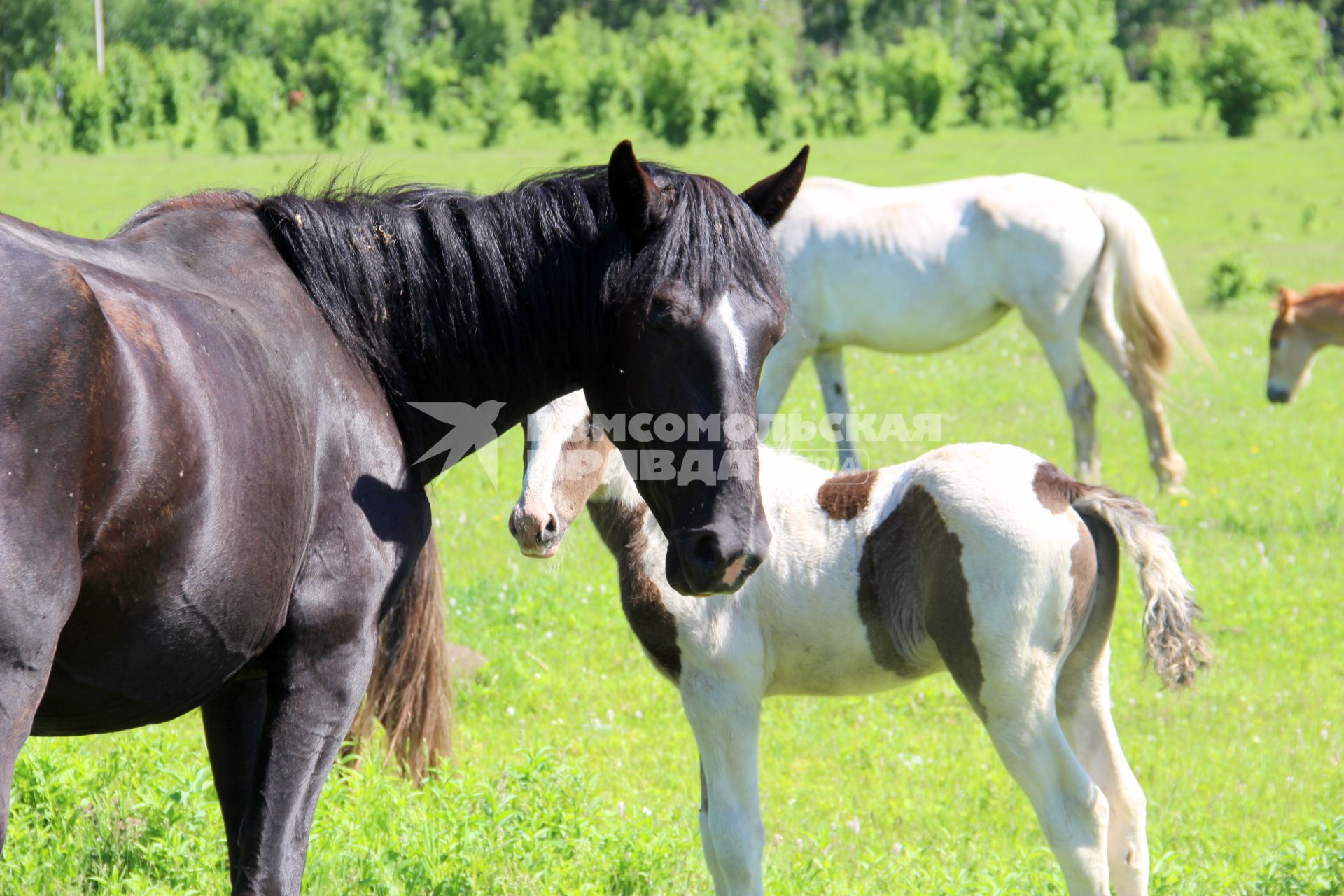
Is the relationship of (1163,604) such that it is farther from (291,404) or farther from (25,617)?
(25,617)

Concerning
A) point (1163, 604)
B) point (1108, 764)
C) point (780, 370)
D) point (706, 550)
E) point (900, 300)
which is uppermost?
point (706, 550)

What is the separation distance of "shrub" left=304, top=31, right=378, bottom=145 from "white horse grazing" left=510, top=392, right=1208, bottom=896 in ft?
116

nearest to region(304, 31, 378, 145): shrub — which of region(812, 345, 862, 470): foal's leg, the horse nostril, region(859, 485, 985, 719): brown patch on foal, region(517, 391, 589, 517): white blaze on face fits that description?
region(812, 345, 862, 470): foal's leg

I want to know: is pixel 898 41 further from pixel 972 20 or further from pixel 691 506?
pixel 691 506

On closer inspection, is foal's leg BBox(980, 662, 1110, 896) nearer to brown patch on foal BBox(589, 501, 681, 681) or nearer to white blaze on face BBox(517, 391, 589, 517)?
brown patch on foal BBox(589, 501, 681, 681)

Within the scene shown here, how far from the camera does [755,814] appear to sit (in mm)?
3143

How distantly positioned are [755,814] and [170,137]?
3437 cm

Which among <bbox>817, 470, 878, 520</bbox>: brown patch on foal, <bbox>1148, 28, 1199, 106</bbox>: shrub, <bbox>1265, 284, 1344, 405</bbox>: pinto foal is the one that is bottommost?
<bbox>1148, 28, 1199, 106</bbox>: shrub

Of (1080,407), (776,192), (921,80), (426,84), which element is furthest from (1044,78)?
(776,192)

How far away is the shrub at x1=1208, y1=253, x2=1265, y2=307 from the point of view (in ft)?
50.1

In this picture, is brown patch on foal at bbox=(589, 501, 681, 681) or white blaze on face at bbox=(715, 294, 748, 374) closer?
white blaze on face at bbox=(715, 294, 748, 374)

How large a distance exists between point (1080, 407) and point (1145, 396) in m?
0.48

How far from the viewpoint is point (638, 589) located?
3.34 meters

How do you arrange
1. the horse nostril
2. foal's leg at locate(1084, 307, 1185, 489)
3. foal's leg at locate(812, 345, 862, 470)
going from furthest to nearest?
foal's leg at locate(812, 345, 862, 470) → foal's leg at locate(1084, 307, 1185, 489) → the horse nostril
